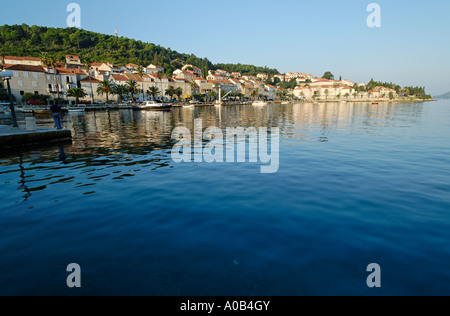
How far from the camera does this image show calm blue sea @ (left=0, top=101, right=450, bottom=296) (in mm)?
4652

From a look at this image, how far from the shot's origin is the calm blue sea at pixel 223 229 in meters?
4.65

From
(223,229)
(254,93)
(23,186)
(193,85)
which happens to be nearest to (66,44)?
(193,85)

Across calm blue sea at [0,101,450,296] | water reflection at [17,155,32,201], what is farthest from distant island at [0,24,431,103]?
calm blue sea at [0,101,450,296]

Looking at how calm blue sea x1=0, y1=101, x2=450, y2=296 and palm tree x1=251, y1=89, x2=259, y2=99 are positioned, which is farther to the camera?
palm tree x1=251, y1=89, x2=259, y2=99

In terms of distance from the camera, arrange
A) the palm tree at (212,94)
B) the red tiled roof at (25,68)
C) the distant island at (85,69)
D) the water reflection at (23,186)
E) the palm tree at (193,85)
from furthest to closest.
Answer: the palm tree at (212,94), the palm tree at (193,85), the distant island at (85,69), the red tiled roof at (25,68), the water reflection at (23,186)

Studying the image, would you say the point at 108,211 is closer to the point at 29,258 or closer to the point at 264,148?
the point at 29,258

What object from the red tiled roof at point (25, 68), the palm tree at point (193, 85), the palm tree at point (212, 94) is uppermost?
the red tiled roof at point (25, 68)

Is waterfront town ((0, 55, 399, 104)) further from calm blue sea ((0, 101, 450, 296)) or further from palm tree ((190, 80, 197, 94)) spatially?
calm blue sea ((0, 101, 450, 296))

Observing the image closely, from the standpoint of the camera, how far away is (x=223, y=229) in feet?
21.5

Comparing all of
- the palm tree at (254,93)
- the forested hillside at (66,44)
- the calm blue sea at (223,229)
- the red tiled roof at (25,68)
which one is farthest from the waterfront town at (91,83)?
the calm blue sea at (223,229)

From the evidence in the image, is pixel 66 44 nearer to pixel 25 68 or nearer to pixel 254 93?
pixel 25 68

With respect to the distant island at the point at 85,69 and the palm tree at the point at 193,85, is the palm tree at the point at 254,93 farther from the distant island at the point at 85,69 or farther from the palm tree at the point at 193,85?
the palm tree at the point at 193,85

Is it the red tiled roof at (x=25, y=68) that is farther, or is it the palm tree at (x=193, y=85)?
the palm tree at (x=193, y=85)

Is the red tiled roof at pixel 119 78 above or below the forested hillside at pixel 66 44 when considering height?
below
